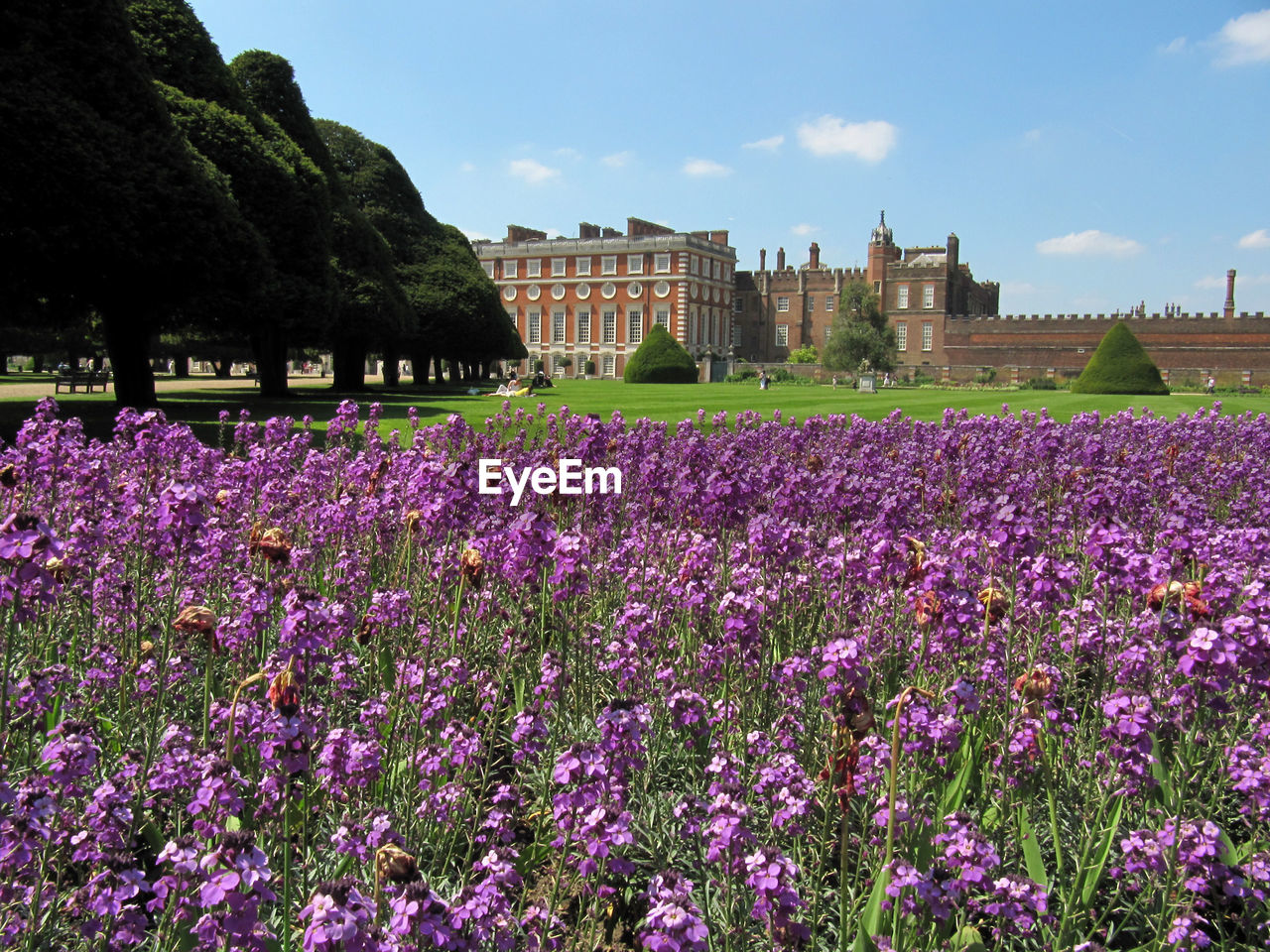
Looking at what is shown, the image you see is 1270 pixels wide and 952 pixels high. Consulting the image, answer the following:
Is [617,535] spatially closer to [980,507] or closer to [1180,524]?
[980,507]

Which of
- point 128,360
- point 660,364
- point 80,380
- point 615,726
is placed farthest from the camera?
point 660,364

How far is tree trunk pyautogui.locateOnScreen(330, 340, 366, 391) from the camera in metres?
27.0

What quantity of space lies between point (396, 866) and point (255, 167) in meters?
19.7

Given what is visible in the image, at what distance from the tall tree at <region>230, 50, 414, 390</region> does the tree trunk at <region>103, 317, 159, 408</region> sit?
7000 millimetres

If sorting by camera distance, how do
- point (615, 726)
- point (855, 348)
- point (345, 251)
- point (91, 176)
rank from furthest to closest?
point (855, 348) → point (345, 251) → point (91, 176) → point (615, 726)

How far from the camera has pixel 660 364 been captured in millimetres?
42406

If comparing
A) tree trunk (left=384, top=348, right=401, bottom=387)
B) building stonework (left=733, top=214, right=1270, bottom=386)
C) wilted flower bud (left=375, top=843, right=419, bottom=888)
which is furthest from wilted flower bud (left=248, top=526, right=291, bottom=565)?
building stonework (left=733, top=214, right=1270, bottom=386)

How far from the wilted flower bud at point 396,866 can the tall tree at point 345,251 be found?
2295 cm

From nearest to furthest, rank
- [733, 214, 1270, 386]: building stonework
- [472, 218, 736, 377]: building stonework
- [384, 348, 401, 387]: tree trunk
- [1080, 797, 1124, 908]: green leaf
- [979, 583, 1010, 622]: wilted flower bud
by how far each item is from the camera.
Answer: [1080, 797, 1124, 908]: green leaf → [979, 583, 1010, 622]: wilted flower bud → [384, 348, 401, 387]: tree trunk → [733, 214, 1270, 386]: building stonework → [472, 218, 736, 377]: building stonework

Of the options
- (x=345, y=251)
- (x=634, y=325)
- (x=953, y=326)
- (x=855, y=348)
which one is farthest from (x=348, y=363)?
(x=953, y=326)

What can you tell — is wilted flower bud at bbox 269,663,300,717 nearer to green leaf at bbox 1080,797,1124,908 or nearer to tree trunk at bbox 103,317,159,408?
green leaf at bbox 1080,797,1124,908

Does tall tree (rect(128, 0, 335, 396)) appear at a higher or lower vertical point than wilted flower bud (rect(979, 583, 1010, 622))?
higher

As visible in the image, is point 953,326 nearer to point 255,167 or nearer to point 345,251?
point 345,251

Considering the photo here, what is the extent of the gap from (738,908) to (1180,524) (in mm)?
2047
